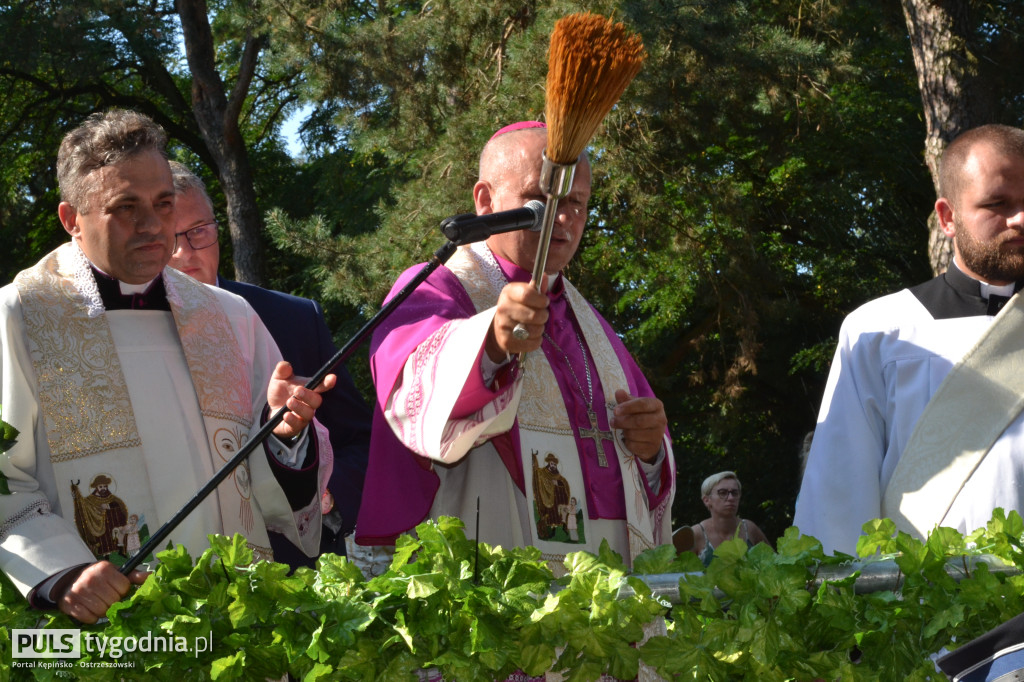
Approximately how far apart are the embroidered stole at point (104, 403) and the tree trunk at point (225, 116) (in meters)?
11.5

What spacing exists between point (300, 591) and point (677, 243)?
9300 mm

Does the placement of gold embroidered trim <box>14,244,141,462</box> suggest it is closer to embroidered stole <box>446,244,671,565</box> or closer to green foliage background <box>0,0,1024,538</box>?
embroidered stole <box>446,244,671,565</box>

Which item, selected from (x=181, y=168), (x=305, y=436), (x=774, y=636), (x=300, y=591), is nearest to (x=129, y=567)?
(x=300, y=591)

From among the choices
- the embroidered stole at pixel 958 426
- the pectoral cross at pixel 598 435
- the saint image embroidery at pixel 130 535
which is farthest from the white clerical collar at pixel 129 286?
the embroidered stole at pixel 958 426

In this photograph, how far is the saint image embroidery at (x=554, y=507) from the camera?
351 cm

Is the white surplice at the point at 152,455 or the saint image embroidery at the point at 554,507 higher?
the white surplice at the point at 152,455

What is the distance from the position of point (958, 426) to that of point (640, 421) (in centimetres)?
109

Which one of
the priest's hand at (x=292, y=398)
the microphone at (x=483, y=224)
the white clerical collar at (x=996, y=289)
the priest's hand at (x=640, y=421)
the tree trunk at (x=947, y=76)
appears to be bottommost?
the priest's hand at (x=640, y=421)

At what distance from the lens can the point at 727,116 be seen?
36.5 feet

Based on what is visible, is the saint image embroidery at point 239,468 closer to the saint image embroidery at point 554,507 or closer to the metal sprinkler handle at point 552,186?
Result: the saint image embroidery at point 554,507

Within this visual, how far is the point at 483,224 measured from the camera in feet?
8.20

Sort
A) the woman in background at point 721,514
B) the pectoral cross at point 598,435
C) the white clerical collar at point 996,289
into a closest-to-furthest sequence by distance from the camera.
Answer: the pectoral cross at point 598,435
the white clerical collar at point 996,289
the woman in background at point 721,514

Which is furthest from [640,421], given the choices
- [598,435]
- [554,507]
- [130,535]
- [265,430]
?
[130,535]

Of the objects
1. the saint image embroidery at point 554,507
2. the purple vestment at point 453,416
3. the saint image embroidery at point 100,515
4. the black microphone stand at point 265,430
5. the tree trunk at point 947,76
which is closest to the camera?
the black microphone stand at point 265,430
